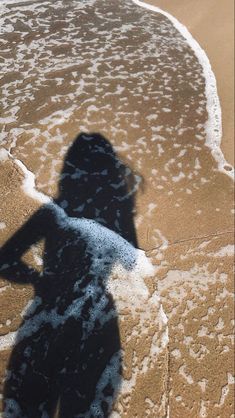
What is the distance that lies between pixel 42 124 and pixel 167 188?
6.71 feet

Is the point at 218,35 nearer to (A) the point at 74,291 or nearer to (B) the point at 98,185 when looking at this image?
(B) the point at 98,185

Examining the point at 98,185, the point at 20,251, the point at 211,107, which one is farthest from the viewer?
the point at 211,107

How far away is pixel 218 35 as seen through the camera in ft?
23.3

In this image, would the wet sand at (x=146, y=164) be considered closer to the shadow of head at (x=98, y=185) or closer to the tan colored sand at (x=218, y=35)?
the shadow of head at (x=98, y=185)

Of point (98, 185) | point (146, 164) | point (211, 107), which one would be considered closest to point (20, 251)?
point (98, 185)

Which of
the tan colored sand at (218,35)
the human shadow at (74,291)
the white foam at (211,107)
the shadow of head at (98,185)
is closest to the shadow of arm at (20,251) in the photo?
the human shadow at (74,291)

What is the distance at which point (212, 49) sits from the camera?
692cm

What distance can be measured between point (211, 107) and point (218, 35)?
88.0 inches

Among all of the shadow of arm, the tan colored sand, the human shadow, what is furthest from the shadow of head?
the tan colored sand

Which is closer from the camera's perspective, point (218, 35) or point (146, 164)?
point (146, 164)

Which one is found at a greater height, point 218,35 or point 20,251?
point 218,35

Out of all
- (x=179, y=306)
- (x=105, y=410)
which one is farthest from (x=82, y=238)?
(x=105, y=410)

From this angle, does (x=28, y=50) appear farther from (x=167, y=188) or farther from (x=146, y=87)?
(x=167, y=188)

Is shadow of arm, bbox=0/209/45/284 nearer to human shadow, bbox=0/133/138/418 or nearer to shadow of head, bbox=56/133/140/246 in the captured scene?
human shadow, bbox=0/133/138/418
